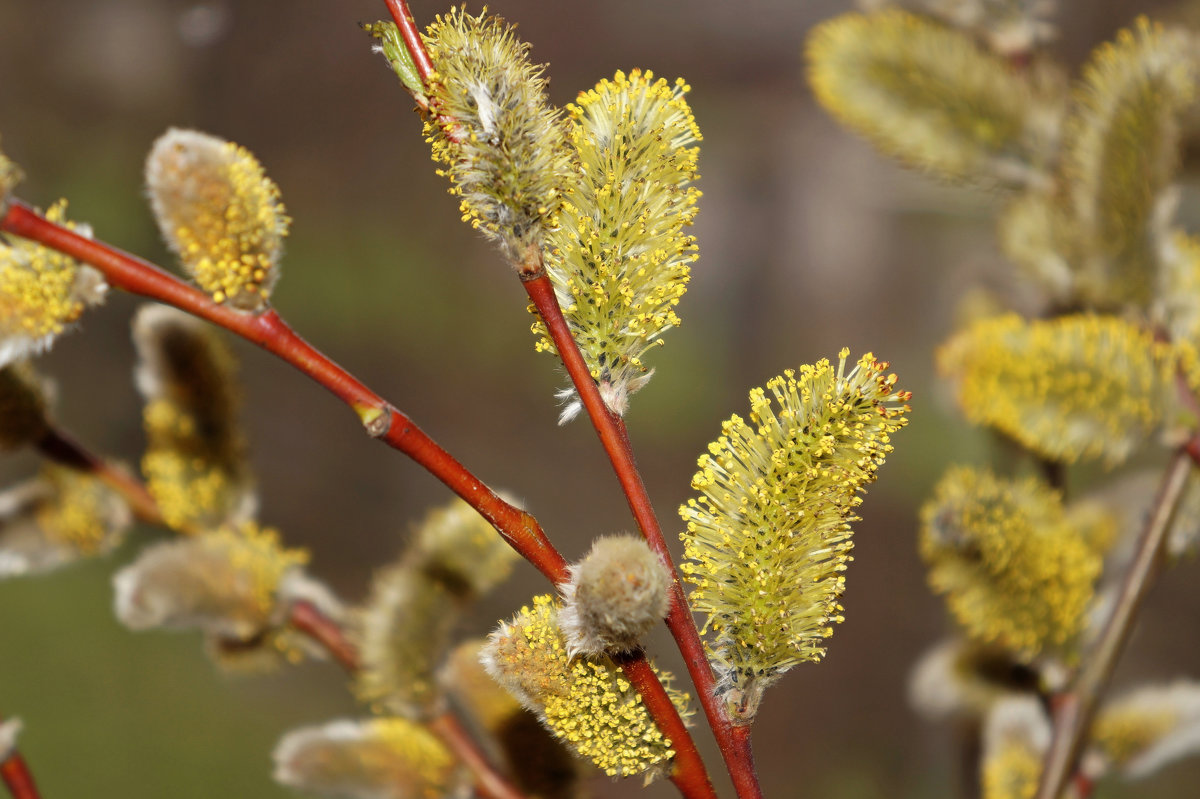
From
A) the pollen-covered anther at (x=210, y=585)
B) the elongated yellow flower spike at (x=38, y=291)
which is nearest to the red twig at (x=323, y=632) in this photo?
the pollen-covered anther at (x=210, y=585)

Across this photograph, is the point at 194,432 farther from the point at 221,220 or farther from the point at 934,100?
the point at 934,100

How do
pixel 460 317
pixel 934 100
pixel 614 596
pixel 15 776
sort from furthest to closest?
pixel 460 317 < pixel 934 100 < pixel 15 776 < pixel 614 596

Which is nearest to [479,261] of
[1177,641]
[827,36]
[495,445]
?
[495,445]

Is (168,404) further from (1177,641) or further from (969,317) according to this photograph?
(1177,641)

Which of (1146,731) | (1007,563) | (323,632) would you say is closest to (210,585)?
(323,632)

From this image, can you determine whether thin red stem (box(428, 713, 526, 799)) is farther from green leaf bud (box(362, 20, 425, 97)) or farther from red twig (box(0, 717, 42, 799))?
green leaf bud (box(362, 20, 425, 97))

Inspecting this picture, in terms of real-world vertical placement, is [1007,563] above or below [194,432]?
below

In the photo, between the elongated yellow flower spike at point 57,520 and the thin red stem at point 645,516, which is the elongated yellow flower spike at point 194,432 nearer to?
the elongated yellow flower spike at point 57,520
